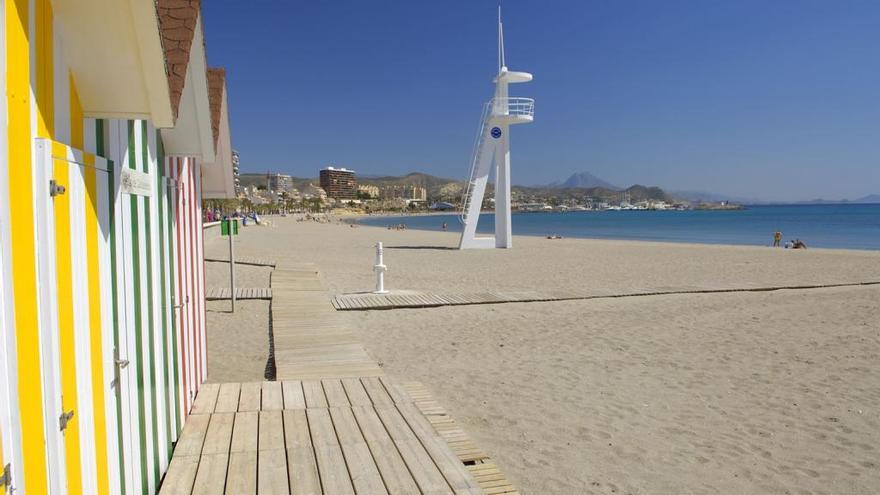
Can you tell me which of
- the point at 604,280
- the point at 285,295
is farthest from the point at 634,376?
the point at 604,280

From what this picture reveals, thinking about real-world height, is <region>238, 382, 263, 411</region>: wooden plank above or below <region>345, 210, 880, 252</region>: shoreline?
above

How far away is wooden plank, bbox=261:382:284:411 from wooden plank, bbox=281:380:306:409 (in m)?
0.04

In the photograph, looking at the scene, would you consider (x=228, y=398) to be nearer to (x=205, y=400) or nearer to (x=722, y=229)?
(x=205, y=400)

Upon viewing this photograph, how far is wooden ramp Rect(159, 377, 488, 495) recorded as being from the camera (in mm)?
2967

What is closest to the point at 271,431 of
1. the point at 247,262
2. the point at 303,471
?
the point at 303,471

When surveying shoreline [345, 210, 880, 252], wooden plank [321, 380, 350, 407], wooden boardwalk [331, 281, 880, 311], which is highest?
wooden plank [321, 380, 350, 407]

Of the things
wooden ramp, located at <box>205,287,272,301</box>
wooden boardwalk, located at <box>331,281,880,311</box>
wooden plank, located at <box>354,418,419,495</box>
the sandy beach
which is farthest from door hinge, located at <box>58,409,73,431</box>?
wooden ramp, located at <box>205,287,272,301</box>

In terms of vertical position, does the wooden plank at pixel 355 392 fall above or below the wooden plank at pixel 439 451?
below

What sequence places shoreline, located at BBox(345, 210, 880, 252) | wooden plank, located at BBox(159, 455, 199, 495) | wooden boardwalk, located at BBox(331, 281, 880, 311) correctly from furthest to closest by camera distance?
1. shoreline, located at BBox(345, 210, 880, 252)
2. wooden boardwalk, located at BBox(331, 281, 880, 311)
3. wooden plank, located at BBox(159, 455, 199, 495)

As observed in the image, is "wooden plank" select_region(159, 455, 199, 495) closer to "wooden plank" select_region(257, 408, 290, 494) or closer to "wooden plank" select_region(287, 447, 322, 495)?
"wooden plank" select_region(257, 408, 290, 494)

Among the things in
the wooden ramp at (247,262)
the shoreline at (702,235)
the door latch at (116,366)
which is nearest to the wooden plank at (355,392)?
the door latch at (116,366)

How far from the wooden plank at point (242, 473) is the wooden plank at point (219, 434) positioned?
14 centimetres

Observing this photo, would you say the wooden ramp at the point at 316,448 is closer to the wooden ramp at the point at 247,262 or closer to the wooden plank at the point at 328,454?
the wooden plank at the point at 328,454

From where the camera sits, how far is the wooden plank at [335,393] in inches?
171
